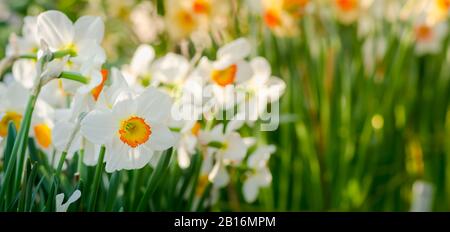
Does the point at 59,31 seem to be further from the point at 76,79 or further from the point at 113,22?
the point at 113,22

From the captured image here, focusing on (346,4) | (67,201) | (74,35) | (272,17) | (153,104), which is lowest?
(67,201)

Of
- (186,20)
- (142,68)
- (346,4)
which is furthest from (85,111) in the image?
(346,4)

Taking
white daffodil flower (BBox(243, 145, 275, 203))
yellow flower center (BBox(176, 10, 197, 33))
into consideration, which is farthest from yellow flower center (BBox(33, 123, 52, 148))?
yellow flower center (BBox(176, 10, 197, 33))

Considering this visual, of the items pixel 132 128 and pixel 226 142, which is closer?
pixel 132 128

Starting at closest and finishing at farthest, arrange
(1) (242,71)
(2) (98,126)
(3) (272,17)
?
(2) (98,126) < (1) (242,71) < (3) (272,17)

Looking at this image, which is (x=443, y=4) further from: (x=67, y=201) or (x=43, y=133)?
(x=67, y=201)

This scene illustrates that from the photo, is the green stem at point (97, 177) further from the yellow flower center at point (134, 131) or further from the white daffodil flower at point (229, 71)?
the white daffodil flower at point (229, 71)
